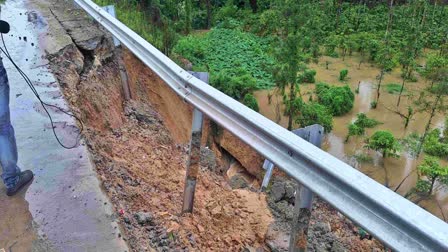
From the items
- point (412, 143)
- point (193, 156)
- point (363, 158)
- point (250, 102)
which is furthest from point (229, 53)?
point (193, 156)

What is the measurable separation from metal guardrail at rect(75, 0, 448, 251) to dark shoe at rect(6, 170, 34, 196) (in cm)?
158

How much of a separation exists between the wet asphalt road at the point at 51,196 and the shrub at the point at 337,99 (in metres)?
12.6

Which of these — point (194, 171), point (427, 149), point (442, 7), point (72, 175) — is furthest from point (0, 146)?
point (442, 7)

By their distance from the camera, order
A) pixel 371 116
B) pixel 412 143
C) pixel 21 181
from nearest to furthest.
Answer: pixel 21 181 < pixel 412 143 < pixel 371 116

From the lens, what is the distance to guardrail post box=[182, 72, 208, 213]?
3.26m

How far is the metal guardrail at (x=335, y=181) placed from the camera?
150 centimetres

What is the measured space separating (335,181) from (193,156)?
5.61 feet

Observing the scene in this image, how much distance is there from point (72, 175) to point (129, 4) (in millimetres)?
8921

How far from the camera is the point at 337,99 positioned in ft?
52.7

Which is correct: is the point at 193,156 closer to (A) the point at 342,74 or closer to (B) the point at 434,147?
(B) the point at 434,147

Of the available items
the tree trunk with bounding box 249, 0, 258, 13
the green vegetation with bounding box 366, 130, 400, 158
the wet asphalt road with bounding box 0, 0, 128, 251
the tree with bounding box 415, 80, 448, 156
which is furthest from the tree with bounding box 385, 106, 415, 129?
the tree trunk with bounding box 249, 0, 258, 13

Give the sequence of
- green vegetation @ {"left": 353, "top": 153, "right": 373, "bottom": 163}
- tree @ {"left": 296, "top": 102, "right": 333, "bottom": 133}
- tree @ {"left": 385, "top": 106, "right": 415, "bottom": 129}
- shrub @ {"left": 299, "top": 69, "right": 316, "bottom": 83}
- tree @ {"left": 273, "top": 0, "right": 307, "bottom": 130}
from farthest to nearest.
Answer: shrub @ {"left": 299, "top": 69, "right": 316, "bottom": 83}, tree @ {"left": 385, "top": 106, "right": 415, "bottom": 129}, tree @ {"left": 296, "top": 102, "right": 333, "bottom": 133}, green vegetation @ {"left": 353, "top": 153, "right": 373, "bottom": 163}, tree @ {"left": 273, "top": 0, "right": 307, "bottom": 130}

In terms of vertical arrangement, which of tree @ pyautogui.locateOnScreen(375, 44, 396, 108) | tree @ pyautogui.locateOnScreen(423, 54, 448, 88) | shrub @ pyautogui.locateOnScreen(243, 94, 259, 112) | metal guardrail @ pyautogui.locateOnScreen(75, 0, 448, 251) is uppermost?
metal guardrail @ pyautogui.locateOnScreen(75, 0, 448, 251)

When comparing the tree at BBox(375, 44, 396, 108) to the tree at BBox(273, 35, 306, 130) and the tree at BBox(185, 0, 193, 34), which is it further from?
the tree at BBox(185, 0, 193, 34)
